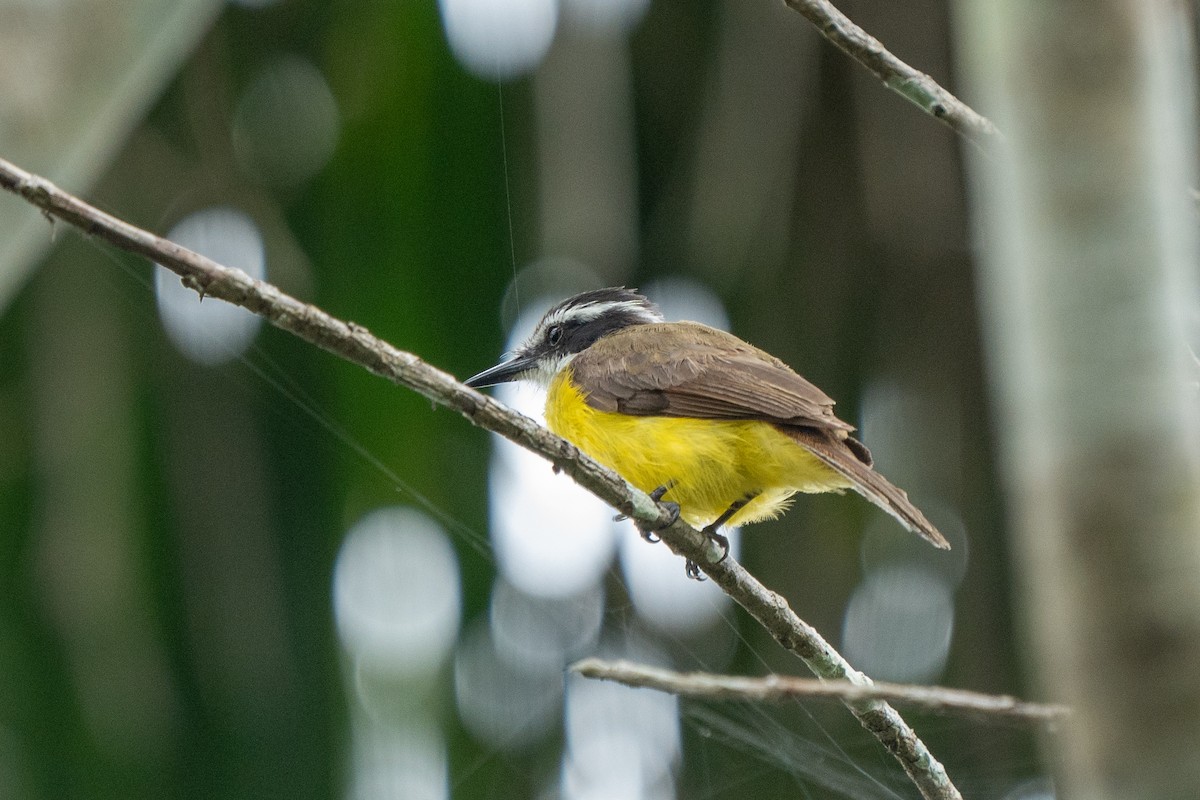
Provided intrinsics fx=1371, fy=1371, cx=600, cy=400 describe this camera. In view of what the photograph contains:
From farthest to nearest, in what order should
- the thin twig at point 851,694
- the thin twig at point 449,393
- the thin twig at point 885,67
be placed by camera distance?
the thin twig at point 885,67
the thin twig at point 449,393
the thin twig at point 851,694

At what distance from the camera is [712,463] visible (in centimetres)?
382

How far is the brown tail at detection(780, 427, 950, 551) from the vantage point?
10.8ft

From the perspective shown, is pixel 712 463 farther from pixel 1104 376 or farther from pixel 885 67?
pixel 1104 376

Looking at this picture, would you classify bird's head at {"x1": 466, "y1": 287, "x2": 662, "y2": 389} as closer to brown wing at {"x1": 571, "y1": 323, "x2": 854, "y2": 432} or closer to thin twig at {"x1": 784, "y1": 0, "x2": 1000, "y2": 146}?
brown wing at {"x1": 571, "y1": 323, "x2": 854, "y2": 432}

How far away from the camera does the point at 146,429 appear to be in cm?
450

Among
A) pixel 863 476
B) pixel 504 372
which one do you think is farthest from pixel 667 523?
pixel 504 372

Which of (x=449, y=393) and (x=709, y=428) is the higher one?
(x=709, y=428)

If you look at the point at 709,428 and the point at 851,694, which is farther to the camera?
the point at 709,428

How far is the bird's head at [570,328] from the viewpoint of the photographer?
4934 millimetres

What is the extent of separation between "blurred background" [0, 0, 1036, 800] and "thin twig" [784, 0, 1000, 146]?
5.32ft

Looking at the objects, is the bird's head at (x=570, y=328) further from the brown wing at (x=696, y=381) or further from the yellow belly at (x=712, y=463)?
the yellow belly at (x=712, y=463)

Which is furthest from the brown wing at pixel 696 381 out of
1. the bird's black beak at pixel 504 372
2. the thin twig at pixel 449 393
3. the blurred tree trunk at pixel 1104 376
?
the blurred tree trunk at pixel 1104 376

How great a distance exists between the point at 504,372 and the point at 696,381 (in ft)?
3.38

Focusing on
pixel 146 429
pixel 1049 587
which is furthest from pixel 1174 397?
pixel 146 429
